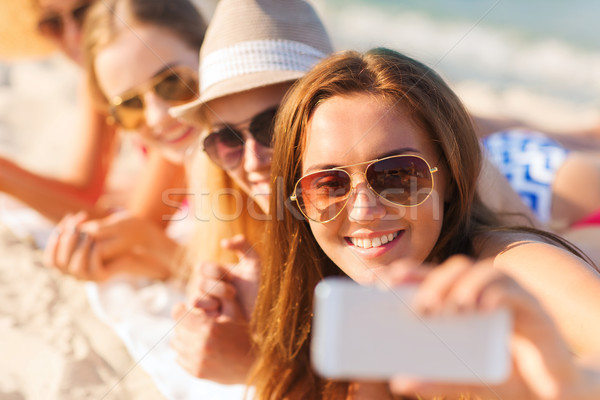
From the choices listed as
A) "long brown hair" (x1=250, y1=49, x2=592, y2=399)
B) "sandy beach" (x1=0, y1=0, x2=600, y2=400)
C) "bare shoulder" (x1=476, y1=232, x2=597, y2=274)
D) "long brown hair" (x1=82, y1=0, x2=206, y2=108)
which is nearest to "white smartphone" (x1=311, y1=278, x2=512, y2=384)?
"bare shoulder" (x1=476, y1=232, x2=597, y2=274)

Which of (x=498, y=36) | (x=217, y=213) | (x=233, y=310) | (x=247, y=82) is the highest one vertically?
(x=247, y=82)

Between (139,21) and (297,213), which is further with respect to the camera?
(139,21)

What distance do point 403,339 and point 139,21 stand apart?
252cm

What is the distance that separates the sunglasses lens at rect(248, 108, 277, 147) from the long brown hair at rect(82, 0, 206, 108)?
1.02m

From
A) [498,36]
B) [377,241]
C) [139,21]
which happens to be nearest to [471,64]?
[498,36]

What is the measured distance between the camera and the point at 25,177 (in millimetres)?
3506

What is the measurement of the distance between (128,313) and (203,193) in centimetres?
69

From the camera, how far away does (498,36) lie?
10.3m

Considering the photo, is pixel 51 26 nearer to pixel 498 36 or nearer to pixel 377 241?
pixel 377 241

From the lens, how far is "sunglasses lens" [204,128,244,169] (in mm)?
2191

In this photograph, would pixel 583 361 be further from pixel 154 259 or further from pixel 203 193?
pixel 154 259

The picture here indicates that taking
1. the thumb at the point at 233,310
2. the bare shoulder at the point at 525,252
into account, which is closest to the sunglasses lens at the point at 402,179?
the bare shoulder at the point at 525,252

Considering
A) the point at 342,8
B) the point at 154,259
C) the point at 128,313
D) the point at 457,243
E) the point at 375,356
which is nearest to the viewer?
the point at 375,356

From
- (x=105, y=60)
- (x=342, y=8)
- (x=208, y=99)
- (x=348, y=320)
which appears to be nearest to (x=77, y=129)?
(x=105, y=60)
